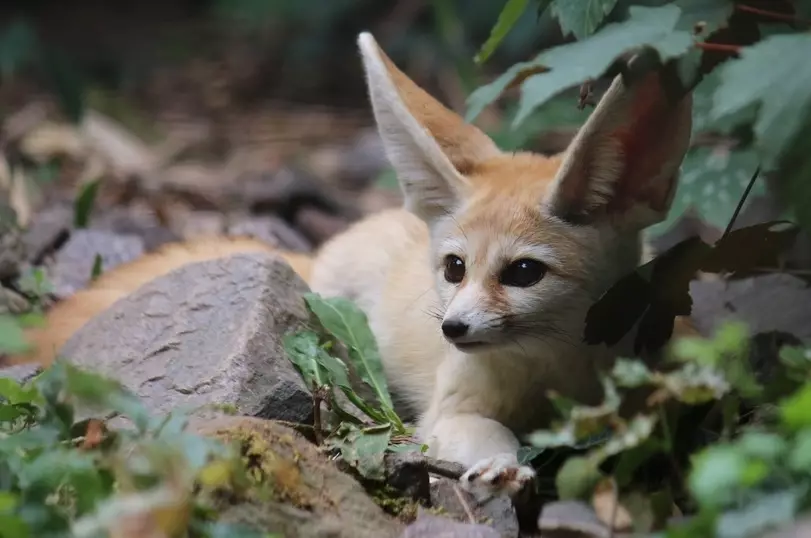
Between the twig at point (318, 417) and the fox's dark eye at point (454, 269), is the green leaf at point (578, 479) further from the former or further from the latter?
the fox's dark eye at point (454, 269)

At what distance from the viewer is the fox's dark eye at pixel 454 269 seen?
2852mm

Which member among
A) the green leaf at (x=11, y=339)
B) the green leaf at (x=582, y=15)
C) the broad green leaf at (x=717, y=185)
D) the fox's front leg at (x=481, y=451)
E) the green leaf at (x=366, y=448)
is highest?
the green leaf at (x=582, y=15)

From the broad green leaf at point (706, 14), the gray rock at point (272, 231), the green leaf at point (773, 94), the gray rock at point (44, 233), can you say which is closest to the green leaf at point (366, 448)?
the green leaf at point (773, 94)

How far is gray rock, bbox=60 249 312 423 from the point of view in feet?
8.51

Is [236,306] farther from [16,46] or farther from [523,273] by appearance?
[16,46]

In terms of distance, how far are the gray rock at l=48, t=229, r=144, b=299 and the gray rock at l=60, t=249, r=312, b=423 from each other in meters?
1.04

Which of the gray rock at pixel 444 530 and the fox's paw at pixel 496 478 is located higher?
the gray rock at pixel 444 530

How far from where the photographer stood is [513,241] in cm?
271

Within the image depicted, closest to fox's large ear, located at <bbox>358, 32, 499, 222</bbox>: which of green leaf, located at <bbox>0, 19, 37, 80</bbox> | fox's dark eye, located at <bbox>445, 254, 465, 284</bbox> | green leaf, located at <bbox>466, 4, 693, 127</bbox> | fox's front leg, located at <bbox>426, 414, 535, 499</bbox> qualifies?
fox's dark eye, located at <bbox>445, 254, 465, 284</bbox>

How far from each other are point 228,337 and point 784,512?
167cm

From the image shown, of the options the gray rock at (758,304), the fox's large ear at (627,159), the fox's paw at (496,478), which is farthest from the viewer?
the gray rock at (758,304)

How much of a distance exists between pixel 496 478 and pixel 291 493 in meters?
0.55

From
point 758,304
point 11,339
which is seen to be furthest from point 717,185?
point 11,339

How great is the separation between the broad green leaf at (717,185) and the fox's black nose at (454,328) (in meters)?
1.19
